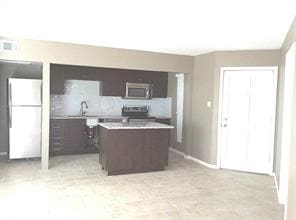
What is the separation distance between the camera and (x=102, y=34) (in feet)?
14.1

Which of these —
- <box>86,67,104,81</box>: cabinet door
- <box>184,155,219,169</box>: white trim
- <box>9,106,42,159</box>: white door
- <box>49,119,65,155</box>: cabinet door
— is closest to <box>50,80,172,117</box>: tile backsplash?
<box>86,67,104,81</box>: cabinet door

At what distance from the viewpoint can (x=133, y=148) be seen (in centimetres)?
493

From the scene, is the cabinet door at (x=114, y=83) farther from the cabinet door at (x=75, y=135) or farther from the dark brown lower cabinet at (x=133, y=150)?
the dark brown lower cabinet at (x=133, y=150)

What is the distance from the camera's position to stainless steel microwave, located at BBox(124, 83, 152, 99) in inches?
273

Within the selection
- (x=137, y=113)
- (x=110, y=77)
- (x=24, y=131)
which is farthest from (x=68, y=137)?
(x=137, y=113)

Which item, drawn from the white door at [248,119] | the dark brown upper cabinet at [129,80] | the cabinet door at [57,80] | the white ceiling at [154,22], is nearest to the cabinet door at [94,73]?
the dark brown upper cabinet at [129,80]

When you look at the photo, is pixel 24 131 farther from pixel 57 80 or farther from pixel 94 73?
pixel 94 73

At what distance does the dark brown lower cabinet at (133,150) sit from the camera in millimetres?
4805

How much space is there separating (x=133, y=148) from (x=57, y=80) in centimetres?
257

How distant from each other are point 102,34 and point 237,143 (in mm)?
3119

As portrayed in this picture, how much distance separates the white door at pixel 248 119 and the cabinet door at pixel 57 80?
3.49m

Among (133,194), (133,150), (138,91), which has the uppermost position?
(138,91)

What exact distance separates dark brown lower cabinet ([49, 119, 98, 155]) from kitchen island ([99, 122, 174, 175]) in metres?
1.42

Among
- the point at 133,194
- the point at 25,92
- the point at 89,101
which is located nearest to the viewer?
the point at 133,194
